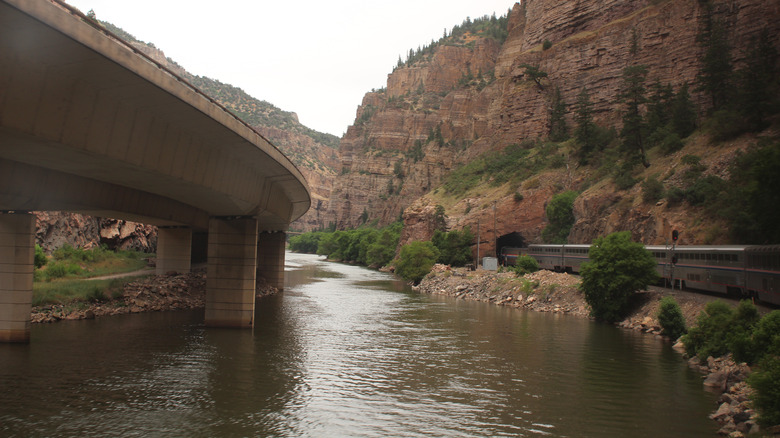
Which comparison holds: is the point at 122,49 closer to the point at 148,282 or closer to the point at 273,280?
the point at 148,282

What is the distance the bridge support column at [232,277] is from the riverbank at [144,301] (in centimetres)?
836

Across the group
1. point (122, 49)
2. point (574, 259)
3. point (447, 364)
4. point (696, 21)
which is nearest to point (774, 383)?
point (447, 364)

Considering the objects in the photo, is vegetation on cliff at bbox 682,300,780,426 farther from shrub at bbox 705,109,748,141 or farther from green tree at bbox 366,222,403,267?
green tree at bbox 366,222,403,267

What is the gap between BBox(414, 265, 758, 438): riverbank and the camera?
15916 millimetres

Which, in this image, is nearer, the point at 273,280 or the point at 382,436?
the point at 382,436

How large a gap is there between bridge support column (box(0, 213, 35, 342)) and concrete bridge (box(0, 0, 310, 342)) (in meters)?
0.04

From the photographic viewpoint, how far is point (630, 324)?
3522cm

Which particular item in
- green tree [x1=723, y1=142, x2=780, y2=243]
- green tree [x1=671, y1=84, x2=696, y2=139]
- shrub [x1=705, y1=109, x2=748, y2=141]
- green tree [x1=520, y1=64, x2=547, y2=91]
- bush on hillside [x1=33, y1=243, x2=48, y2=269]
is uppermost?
green tree [x1=520, y1=64, x2=547, y2=91]

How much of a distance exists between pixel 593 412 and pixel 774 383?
16.6 ft

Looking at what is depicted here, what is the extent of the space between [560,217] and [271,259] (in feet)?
123

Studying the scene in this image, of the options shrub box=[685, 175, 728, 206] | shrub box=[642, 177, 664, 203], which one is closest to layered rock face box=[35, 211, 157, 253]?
shrub box=[685, 175, 728, 206]

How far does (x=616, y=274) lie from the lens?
3628 cm

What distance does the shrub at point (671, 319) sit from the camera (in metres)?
30.0

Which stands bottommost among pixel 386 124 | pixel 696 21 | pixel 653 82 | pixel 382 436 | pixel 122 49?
pixel 382 436
